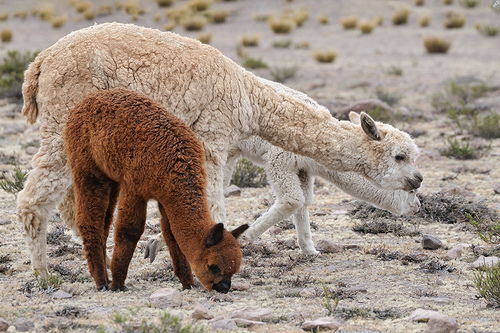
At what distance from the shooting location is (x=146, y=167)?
17.1 feet

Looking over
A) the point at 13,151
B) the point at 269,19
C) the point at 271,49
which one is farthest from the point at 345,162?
the point at 269,19

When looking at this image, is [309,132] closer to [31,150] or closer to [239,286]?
[239,286]

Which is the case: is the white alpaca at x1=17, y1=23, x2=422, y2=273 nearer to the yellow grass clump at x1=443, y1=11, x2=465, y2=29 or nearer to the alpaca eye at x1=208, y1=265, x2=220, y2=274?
the alpaca eye at x1=208, y1=265, x2=220, y2=274

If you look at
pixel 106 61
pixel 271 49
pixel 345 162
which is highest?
pixel 106 61

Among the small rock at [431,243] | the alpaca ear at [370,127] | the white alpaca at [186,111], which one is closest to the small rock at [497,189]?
the small rock at [431,243]

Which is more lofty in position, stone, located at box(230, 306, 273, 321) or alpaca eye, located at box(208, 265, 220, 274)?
alpaca eye, located at box(208, 265, 220, 274)

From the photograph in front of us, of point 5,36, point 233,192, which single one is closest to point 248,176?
point 233,192

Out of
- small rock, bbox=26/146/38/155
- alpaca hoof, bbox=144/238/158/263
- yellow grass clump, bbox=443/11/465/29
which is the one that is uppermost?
alpaca hoof, bbox=144/238/158/263

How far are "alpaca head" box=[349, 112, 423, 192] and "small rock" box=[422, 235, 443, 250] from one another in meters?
1.01

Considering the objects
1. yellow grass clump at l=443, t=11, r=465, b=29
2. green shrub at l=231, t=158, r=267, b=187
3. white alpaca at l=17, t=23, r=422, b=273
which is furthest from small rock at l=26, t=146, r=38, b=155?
yellow grass clump at l=443, t=11, r=465, b=29

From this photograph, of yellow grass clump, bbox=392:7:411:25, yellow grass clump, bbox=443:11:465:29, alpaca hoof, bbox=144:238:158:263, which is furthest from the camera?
yellow grass clump, bbox=392:7:411:25

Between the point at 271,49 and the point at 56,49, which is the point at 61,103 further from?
the point at 271,49

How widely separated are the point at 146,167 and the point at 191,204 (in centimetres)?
44

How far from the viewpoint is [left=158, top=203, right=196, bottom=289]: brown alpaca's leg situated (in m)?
5.51
